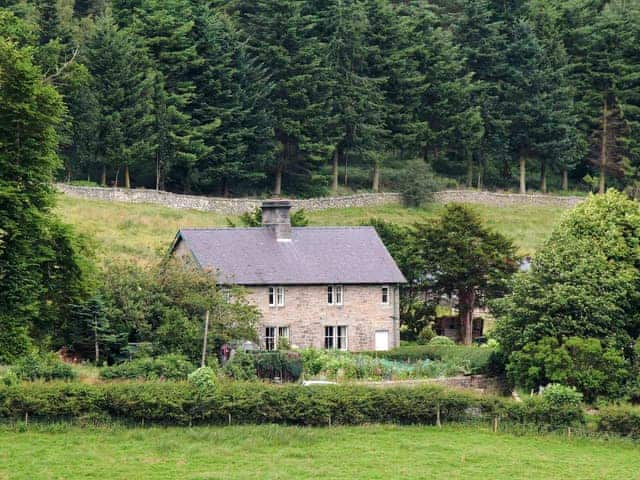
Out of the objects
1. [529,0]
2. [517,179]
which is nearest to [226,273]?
[517,179]

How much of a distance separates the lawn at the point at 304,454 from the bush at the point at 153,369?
4.98m

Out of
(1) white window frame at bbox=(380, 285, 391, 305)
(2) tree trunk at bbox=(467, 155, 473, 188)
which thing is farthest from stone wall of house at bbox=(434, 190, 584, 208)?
(1) white window frame at bbox=(380, 285, 391, 305)

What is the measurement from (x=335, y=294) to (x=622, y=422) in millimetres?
21112

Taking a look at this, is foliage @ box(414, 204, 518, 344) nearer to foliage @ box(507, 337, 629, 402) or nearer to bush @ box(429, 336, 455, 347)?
bush @ box(429, 336, 455, 347)

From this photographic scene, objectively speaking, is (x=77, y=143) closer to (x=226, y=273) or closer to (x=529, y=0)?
(x=226, y=273)

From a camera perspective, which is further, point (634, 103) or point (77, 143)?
point (634, 103)

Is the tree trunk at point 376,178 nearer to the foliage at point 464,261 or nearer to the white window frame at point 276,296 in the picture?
the foliage at point 464,261

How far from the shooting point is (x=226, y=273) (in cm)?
5803

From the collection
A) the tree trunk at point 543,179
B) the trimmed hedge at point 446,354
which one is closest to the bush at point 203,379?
Answer: the trimmed hedge at point 446,354

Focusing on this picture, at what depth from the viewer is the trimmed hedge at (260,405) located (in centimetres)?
3903

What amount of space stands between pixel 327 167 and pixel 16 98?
5125cm

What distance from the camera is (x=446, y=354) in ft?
176

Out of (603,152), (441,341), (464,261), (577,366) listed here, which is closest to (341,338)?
(441,341)

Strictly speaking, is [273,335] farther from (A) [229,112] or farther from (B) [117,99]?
(A) [229,112]
